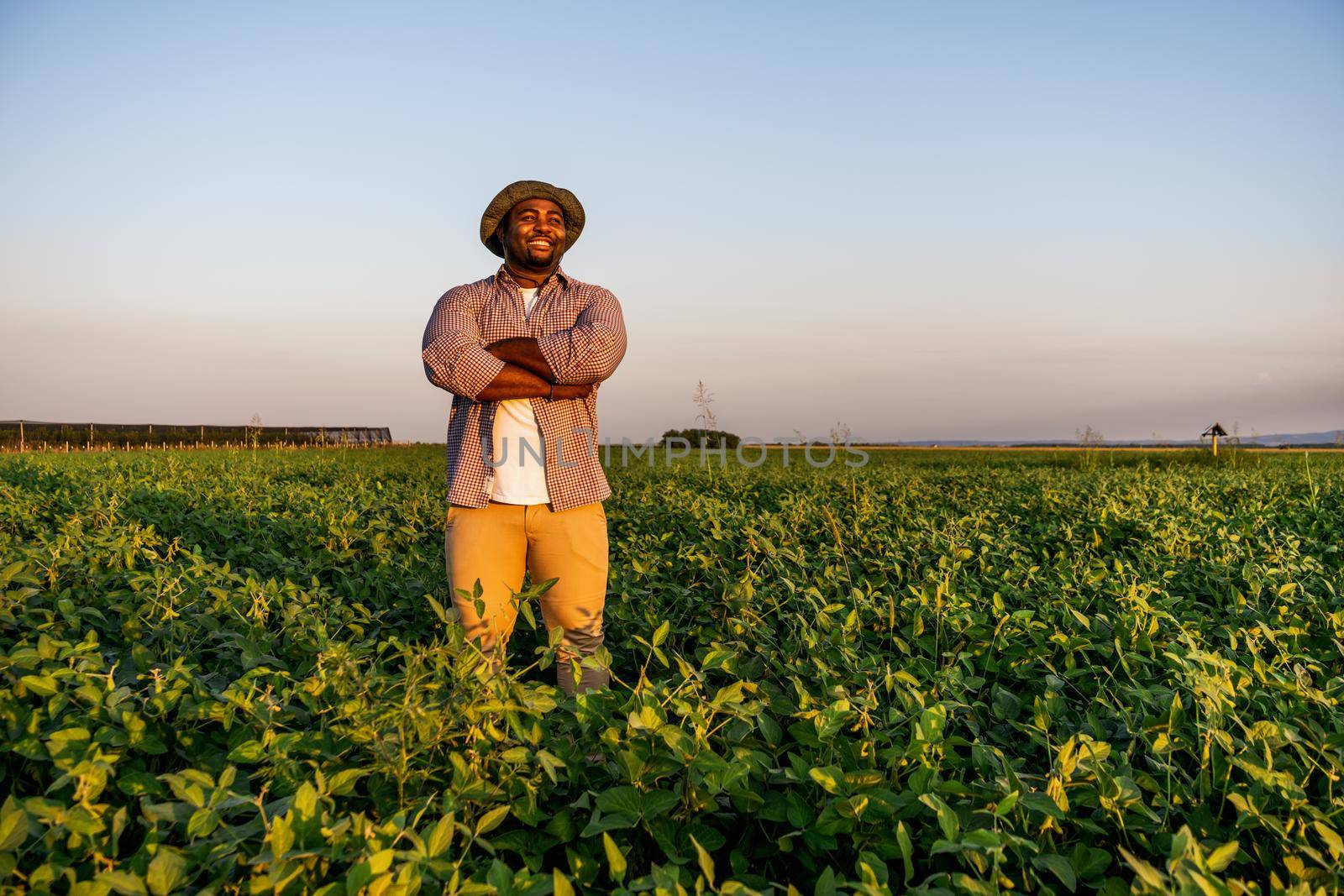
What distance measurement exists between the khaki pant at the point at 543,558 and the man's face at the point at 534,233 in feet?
3.33

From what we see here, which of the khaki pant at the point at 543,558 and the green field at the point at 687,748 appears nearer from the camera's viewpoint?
the green field at the point at 687,748

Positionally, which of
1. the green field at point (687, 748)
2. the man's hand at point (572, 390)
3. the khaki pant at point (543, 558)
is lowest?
the green field at point (687, 748)

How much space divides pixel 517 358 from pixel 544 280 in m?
0.46

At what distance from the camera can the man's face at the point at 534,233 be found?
318 cm

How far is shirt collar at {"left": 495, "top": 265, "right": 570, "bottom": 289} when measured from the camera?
333 cm

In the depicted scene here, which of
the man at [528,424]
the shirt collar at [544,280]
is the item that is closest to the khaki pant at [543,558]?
the man at [528,424]

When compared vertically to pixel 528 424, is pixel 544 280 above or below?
above

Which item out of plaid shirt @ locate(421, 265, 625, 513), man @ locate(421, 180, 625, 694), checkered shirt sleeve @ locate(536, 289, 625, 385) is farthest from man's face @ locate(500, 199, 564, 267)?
checkered shirt sleeve @ locate(536, 289, 625, 385)

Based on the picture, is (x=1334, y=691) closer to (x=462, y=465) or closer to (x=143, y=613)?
(x=462, y=465)

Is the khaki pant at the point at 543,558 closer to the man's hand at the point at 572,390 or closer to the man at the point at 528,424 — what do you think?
the man at the point at 528,424

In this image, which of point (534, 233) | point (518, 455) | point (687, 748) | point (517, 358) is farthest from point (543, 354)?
point (687, 748)

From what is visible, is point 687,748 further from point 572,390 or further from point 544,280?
point 544,280

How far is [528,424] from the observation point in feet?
10.4

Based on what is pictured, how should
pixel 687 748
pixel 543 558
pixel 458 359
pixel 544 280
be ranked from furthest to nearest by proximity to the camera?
pixel 544 280 < pixel 543 558 < pixel 458 359 < pixel 687 748
